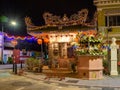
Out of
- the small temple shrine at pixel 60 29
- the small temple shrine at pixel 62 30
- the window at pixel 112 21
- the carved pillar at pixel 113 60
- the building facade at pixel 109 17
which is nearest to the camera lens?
the carved pillar at pixel 113 60

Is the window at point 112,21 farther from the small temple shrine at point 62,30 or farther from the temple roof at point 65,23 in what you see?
the temple roof at point 65,23

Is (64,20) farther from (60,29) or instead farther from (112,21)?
(112,21)

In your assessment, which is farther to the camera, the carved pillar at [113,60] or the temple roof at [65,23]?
the temple roof at [65,23]

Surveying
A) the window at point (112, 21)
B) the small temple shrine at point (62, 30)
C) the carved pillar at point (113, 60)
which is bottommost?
the carved pillar at point (113, 60)

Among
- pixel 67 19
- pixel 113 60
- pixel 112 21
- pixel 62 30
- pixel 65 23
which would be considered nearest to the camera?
pixel 113 60

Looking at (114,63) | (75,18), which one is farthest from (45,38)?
(114,63)

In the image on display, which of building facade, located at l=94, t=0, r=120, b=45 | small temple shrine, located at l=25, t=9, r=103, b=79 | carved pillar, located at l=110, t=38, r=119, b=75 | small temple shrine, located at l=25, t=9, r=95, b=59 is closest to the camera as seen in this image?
carved pillar, located at l=110, t=38, r=119, b=75

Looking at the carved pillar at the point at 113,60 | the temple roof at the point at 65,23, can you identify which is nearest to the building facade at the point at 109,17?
the temple roof at the point at 65,23

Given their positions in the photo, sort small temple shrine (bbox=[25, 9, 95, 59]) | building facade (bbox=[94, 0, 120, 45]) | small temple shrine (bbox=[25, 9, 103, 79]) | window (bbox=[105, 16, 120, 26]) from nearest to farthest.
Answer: small temple shrine (bbox=[25, 9, 103, 79]) < small temple shrine (bbox=[25, 9, 95, 59]) < building facade (bbox=[94, 0, 120, 45]) < window (bbox=[105, 16, 120, 26])

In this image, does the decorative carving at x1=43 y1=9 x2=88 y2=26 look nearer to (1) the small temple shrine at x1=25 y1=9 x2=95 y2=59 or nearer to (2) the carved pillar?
(1) the small temple shrine at x1=25 y1=9 x2=95 y2=59

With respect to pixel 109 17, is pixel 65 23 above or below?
below

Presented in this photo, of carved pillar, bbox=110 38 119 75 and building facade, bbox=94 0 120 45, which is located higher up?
building facade, bbox=94 0 120 45

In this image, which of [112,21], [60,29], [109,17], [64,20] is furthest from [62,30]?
[112,21]

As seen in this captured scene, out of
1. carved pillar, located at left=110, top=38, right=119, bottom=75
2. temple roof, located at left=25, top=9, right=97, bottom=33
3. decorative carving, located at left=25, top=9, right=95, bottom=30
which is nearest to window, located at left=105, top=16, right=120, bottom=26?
temple roof, located at left=25, top=9, right=97, bottom=33
